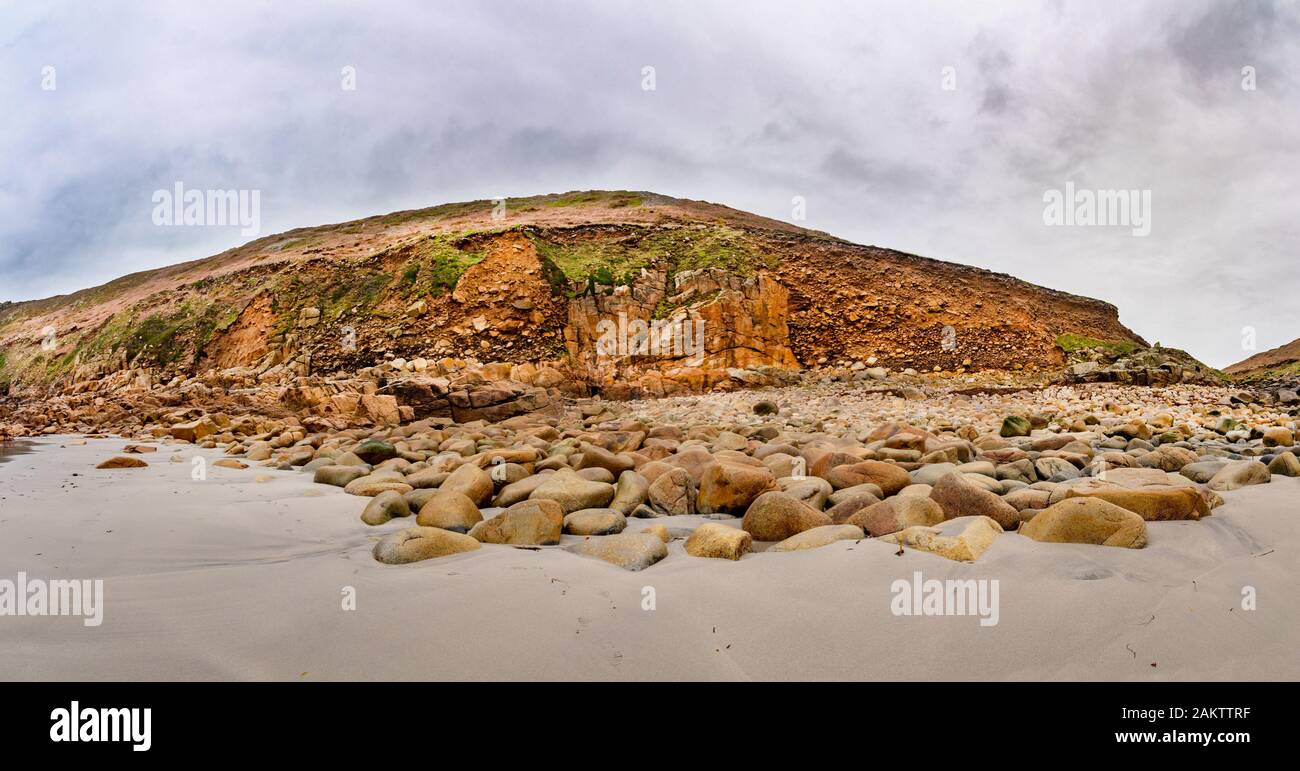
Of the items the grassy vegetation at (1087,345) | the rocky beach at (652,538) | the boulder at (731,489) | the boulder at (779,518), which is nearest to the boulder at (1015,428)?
the rocky beach at (652,538)

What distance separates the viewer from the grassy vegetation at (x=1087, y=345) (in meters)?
17.6

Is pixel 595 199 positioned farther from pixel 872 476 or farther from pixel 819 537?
pixel 819 537

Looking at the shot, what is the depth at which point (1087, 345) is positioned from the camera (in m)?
17.9

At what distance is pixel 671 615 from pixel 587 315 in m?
13.5

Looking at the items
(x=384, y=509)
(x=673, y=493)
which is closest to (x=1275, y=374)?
(x=673, y=493)

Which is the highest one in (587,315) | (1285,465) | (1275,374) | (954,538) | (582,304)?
(582,304)

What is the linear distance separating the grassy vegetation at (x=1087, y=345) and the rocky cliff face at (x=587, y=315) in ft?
1.19

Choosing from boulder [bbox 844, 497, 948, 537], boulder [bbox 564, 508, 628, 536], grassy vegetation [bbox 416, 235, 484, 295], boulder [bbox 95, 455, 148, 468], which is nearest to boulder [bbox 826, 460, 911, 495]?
boulder [bbox 844, 497, 948, 537]

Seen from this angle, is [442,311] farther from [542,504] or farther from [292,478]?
[542,504]

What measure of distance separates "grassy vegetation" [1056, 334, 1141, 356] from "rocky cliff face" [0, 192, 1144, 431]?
36 cm

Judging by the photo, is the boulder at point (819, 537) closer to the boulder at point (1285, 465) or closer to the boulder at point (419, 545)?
the boulder at point (419, 545)

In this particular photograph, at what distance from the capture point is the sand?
163cm

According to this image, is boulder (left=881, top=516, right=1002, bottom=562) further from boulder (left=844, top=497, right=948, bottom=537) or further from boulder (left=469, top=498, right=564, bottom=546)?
boulder (left=469, top=498, right=564, bottom=546)
